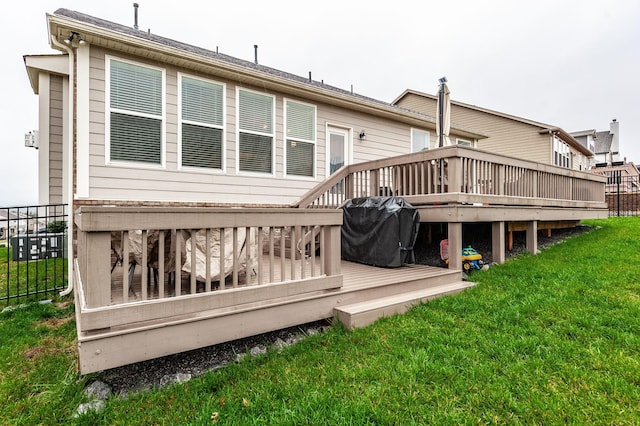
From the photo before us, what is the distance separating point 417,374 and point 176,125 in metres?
5.23

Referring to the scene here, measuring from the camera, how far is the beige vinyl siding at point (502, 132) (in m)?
14.8

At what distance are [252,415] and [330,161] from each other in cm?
612

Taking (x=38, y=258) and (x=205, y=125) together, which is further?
(x=38, y=258)

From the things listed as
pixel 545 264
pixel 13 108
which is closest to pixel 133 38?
pixel 545 264

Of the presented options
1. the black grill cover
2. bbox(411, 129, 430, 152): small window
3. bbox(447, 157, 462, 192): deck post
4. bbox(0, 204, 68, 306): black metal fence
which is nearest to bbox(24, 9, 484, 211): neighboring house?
bbox(0, 204, 68, 306): black metal fence

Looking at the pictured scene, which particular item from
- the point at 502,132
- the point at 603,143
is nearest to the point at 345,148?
the point at 502,132

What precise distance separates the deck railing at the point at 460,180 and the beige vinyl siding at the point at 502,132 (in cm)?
870

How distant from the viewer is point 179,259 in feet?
8.11

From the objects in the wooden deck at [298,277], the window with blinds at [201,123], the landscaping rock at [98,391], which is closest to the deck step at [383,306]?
the wooden deck at [298,277]

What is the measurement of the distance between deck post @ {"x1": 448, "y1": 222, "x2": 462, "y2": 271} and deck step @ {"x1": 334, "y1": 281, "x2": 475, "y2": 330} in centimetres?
51

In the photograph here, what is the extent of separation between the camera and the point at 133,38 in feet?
16.0

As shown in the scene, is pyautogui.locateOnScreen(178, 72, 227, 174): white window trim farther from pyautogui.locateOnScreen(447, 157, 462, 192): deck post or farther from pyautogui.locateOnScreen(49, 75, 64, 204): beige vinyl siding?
pyautogui.locateOnScreen(447, 157, 462, 192): deck post

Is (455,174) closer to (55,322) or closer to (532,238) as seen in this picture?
(532,238)

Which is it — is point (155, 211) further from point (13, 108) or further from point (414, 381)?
point (13, 108)
